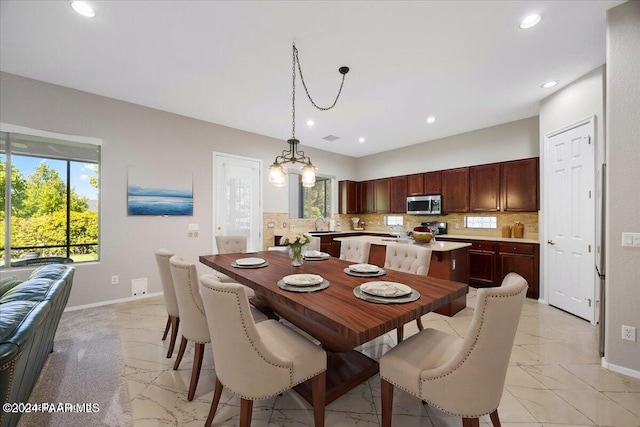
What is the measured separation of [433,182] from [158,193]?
5.05 m

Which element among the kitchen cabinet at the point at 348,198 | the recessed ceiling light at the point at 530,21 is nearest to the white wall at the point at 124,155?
the kitchen cabinet at the point at 348,198

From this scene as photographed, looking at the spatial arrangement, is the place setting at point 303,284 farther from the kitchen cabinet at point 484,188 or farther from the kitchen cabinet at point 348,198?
the kitchen cabinet at point 348,198

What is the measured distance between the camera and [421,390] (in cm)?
126

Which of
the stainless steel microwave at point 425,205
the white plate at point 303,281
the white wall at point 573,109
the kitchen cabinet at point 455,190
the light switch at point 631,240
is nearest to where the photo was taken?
the white plate at point 303,281

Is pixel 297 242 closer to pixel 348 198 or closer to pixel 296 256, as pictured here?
pixel 296 256

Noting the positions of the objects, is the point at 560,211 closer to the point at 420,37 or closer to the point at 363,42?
the point at 420,37

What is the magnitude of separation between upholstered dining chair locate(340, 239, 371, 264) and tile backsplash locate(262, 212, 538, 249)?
2363 mm

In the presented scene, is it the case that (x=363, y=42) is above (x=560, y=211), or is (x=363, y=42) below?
above

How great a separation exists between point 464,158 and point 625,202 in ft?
10.7

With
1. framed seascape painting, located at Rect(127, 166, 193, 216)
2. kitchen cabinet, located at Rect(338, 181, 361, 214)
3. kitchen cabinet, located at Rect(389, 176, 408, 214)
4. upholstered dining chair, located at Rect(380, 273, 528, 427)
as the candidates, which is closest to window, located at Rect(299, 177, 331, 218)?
kitchen cabinet, located at Rect(338, 181, 361, 214)

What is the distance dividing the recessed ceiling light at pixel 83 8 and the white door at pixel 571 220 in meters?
5.08

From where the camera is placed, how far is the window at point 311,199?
6.78m

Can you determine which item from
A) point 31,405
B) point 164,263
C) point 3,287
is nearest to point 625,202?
point 164,263

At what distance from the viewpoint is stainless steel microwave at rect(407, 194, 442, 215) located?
5.27 meters
